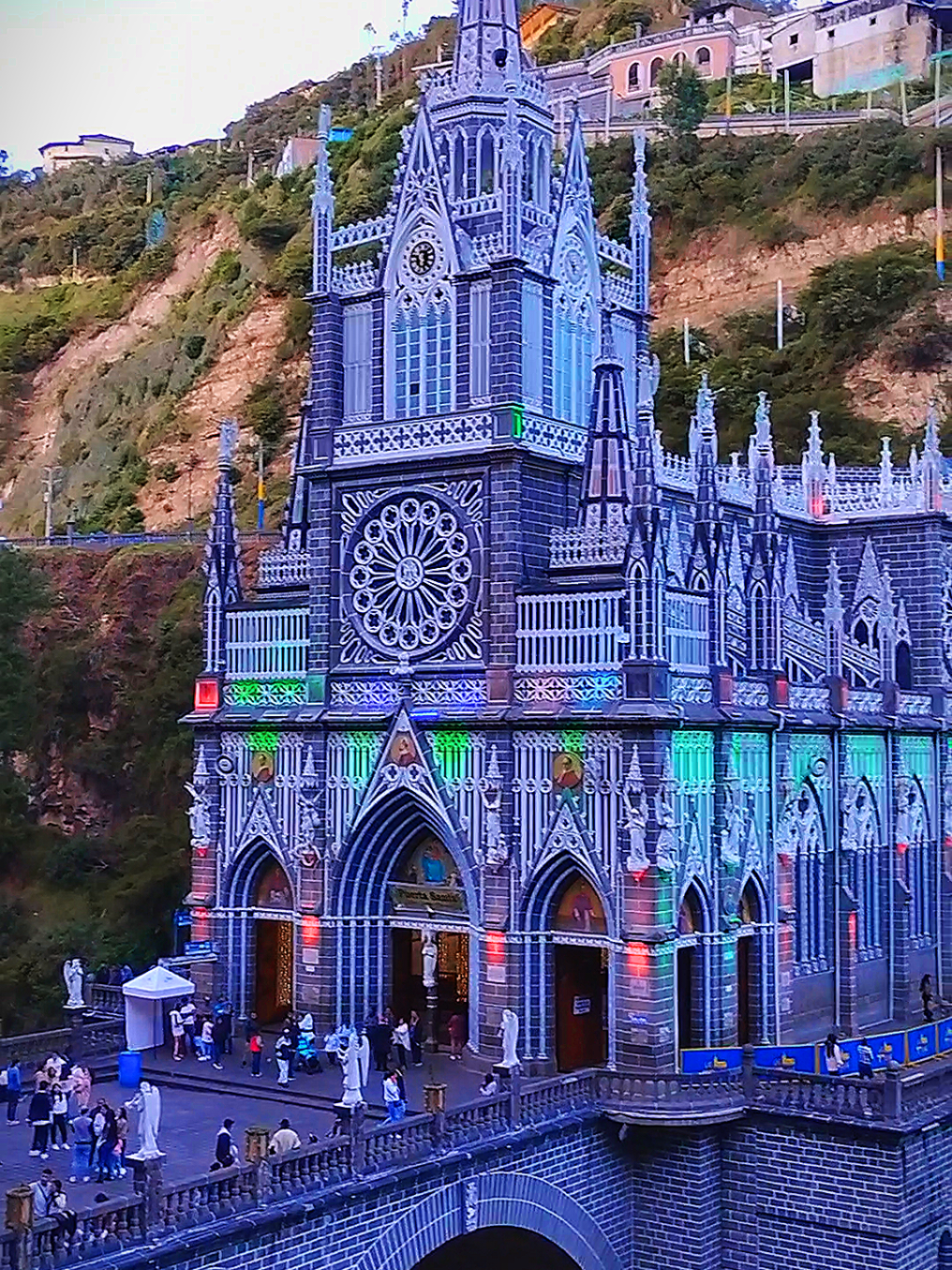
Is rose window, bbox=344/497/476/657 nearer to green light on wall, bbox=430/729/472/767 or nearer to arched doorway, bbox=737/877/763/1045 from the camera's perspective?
green light on wall, bbox=430/729/472/767

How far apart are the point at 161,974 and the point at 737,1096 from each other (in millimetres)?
12544

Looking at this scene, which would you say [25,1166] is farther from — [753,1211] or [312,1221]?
[753,1211]

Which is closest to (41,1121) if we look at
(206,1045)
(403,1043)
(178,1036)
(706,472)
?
(206,1045)

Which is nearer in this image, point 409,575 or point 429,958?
point 429,958

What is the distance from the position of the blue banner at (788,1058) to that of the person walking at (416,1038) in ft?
24.3

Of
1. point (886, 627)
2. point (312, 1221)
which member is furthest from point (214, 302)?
point (312, 1221)

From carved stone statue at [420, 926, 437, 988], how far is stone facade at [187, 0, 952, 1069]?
462 mm

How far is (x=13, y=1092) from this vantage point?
1187 inches

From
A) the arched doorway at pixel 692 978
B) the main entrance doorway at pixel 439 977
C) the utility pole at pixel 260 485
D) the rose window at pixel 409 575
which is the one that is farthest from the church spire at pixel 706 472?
the utility pole at pixel 260 485

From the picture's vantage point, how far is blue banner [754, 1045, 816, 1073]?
3136 cm

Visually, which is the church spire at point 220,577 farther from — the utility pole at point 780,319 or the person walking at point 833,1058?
the utility pole at point 780,319

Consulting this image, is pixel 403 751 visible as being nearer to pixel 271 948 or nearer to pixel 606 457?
pixel 271 948

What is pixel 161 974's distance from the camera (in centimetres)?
3356

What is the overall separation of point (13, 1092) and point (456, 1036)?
974 cm
